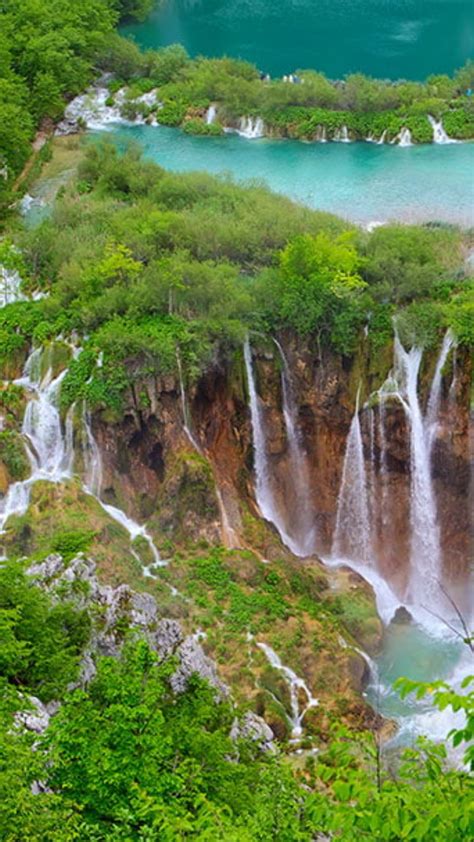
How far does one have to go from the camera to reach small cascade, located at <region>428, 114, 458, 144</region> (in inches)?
1667

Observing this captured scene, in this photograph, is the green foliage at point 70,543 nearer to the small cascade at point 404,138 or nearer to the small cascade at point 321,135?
the small cascade at point 404,138

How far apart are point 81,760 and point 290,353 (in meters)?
15.5

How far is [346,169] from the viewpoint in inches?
1555

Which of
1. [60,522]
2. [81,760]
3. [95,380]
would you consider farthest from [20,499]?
[81,760]

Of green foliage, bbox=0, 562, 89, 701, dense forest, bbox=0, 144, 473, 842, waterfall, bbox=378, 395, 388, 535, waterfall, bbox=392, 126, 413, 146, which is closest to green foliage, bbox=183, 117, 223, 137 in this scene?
waterfall, bbox=392, 126, 413, 146

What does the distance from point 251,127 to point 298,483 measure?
23.3m

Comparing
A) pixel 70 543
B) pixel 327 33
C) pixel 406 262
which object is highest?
pixel 327 33

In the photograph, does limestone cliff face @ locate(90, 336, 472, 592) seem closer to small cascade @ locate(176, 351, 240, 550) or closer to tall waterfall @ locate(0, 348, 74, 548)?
small cascade @ locate(176, 351, 240, 550)

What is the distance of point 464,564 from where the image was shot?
25234mm

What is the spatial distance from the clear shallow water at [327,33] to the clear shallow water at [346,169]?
10.3 m

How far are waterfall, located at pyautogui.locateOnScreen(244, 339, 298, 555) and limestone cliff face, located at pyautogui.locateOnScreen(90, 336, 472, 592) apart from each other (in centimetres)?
15

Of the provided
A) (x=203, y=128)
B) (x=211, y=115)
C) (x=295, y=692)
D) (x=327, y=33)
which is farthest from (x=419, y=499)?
(x=327, y=33)

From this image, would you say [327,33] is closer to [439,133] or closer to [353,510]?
[439,133]

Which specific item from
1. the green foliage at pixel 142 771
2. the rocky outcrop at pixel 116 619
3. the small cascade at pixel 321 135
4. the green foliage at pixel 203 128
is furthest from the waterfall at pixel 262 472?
the green foliage at pixel 203 128
